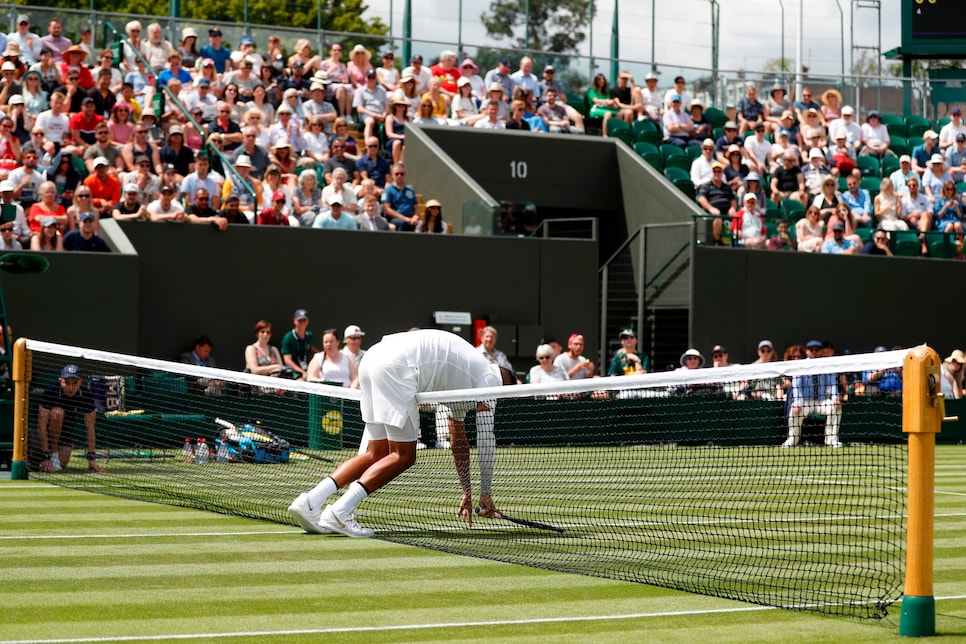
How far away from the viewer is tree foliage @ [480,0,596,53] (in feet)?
115

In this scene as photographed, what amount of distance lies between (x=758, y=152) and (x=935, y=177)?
3.68 metres

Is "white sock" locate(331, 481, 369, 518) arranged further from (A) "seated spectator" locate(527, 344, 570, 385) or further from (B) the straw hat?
(B) the straw hat

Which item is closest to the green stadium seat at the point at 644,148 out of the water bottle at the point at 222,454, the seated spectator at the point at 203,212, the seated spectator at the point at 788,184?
the seated spectator at the point at 788,184

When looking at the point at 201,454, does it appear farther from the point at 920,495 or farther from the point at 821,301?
the point at 821,301

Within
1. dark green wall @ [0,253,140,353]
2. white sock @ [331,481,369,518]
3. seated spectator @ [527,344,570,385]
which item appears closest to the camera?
white sock @ [331,481,369,518]

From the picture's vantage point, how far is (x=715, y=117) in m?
29.5

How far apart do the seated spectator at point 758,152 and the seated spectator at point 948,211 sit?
3400 mm

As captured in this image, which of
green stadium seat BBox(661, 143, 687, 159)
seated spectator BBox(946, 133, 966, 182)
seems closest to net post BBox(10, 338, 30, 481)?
green stadium seat BBox(661, 143, 687, 159)

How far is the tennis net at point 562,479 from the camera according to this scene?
26.7 feet

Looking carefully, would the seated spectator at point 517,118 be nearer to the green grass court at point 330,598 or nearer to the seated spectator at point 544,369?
the seated spectator at point 544,369

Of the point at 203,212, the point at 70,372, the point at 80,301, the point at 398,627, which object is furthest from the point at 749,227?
the point at 398,627

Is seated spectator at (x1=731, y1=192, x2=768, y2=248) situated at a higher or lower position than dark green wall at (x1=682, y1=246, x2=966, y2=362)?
higher

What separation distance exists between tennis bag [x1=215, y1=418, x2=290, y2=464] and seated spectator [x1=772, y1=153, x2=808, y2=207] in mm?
14621

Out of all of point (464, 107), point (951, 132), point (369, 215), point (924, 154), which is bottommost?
point (369, 215)
